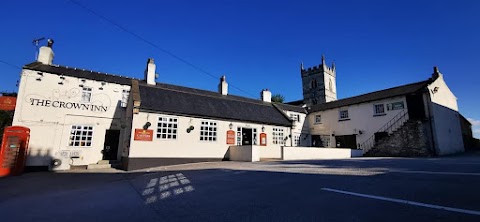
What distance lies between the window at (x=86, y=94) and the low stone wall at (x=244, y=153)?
11.1 meters

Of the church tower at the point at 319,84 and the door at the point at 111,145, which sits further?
the church tower at the point at 319,84

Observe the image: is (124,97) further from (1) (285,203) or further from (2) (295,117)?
(2) (295,117)

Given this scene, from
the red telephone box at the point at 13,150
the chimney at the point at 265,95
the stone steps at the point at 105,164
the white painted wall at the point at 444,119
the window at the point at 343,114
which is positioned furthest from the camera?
the chimney at the point at 265,95

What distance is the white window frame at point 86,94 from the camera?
17.4m

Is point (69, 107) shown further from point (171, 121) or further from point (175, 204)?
point (175, 204)

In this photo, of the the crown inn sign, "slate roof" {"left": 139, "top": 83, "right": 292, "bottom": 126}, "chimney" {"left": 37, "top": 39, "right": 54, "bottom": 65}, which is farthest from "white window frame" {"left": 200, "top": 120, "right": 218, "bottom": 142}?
"chimney" {"left": 37, "top": 39, "right": 54, "bottom": 65}

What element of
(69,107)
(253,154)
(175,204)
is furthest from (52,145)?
(175,204)

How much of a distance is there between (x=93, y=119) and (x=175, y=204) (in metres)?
15.5

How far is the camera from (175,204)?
198 inches

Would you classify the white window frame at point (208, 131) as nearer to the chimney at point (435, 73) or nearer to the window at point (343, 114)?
the window at point (343, 114)

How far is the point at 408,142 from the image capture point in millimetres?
18969

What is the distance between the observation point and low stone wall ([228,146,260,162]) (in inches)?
630

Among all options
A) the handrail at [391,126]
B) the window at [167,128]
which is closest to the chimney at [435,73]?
the handrail at [391,126]

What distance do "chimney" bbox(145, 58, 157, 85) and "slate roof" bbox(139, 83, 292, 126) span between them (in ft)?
2.21
